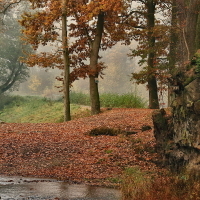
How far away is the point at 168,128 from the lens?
28.9 feet

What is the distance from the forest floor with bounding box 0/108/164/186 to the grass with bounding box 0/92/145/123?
407 inches

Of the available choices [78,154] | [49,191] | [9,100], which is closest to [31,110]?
[9,100]

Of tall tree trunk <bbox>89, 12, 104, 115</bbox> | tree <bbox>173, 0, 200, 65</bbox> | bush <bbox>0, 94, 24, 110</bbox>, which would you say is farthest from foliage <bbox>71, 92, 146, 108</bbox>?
bush <bbox>0, 94, 24, 110</bbox>

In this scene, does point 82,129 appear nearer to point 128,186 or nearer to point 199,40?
point 199,40

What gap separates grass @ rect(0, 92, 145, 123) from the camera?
80.6ft

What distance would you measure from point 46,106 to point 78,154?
24225 millimetres

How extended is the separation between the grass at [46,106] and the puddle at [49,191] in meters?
16.0

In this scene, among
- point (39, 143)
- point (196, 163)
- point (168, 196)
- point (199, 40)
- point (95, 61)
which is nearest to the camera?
point (168, 196)

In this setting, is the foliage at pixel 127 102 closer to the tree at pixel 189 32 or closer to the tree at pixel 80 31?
the tree at pixel 80 31

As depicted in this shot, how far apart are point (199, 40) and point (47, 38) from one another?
8.44 meters

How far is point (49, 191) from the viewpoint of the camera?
6.22 meters


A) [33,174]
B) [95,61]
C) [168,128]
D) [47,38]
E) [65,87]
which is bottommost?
[33,174]

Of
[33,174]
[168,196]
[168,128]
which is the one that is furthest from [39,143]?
[168,196]

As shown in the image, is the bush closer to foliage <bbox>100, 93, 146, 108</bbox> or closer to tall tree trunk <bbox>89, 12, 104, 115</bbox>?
foliage <bbox>100, 93, 146, 108</bbox>
